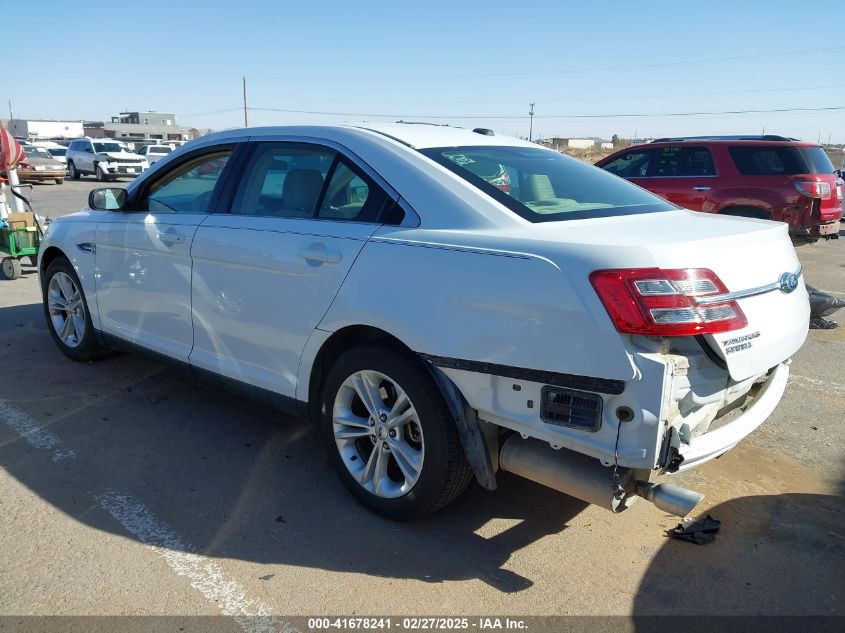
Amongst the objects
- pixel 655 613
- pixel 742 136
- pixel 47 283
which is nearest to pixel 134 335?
pixel 47 283

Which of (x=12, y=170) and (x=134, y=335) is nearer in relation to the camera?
(x=134, y=335)

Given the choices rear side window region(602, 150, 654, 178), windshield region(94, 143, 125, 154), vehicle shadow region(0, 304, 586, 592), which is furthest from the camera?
windshield region(94, 143, 125, 154)

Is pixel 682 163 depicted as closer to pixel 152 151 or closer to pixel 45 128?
pixel 152 151

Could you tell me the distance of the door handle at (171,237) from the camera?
4039mm

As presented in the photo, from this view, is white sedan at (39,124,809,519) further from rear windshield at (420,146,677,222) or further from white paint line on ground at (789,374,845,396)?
white paint line on ground at (789,374,845,396)

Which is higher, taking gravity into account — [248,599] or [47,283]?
[47,283]

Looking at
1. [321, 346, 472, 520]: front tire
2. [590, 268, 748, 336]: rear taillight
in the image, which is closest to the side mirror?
[321, 346, 472, 520]: front tire

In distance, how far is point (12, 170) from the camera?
995cm

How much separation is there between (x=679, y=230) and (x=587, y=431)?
973 mm

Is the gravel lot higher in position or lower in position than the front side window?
lower

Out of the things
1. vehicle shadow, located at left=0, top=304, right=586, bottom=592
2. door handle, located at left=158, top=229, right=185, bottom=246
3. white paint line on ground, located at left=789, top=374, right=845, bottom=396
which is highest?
door handle, located at left=158, top=229, right=185, bottom=246

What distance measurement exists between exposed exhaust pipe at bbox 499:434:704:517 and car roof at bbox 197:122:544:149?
1.53 m

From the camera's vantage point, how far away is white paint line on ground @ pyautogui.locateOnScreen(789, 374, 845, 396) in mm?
4988

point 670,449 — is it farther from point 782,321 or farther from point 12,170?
point 12,170
